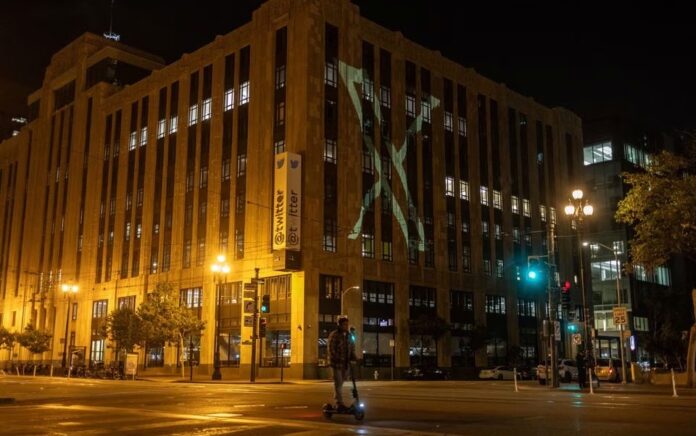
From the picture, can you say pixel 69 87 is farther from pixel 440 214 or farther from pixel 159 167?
pixel 440 214

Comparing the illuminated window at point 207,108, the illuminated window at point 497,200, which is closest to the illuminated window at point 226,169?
the illuminated window at point 207,108

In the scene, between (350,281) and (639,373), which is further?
(350,281)

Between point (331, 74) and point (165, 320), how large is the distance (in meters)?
26.4

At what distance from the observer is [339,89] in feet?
205

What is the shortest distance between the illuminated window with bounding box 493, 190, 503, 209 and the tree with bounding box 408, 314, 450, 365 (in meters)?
19.1

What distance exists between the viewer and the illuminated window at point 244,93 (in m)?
65.9

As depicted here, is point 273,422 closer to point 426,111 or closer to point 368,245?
point 368,245

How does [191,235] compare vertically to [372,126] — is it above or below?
below

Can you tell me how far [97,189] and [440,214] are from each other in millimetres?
42358

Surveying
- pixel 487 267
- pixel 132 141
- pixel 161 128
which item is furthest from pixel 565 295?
pixel 132 141

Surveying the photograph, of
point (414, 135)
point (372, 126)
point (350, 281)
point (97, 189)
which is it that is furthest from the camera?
point (97, 189)

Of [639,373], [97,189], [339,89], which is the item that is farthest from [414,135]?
[97,189]

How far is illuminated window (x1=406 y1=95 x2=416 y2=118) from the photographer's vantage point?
69875 mm

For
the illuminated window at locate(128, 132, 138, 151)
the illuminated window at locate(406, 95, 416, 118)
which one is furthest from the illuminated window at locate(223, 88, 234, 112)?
the illuminated window at locate(406, 95, 416, 118)
